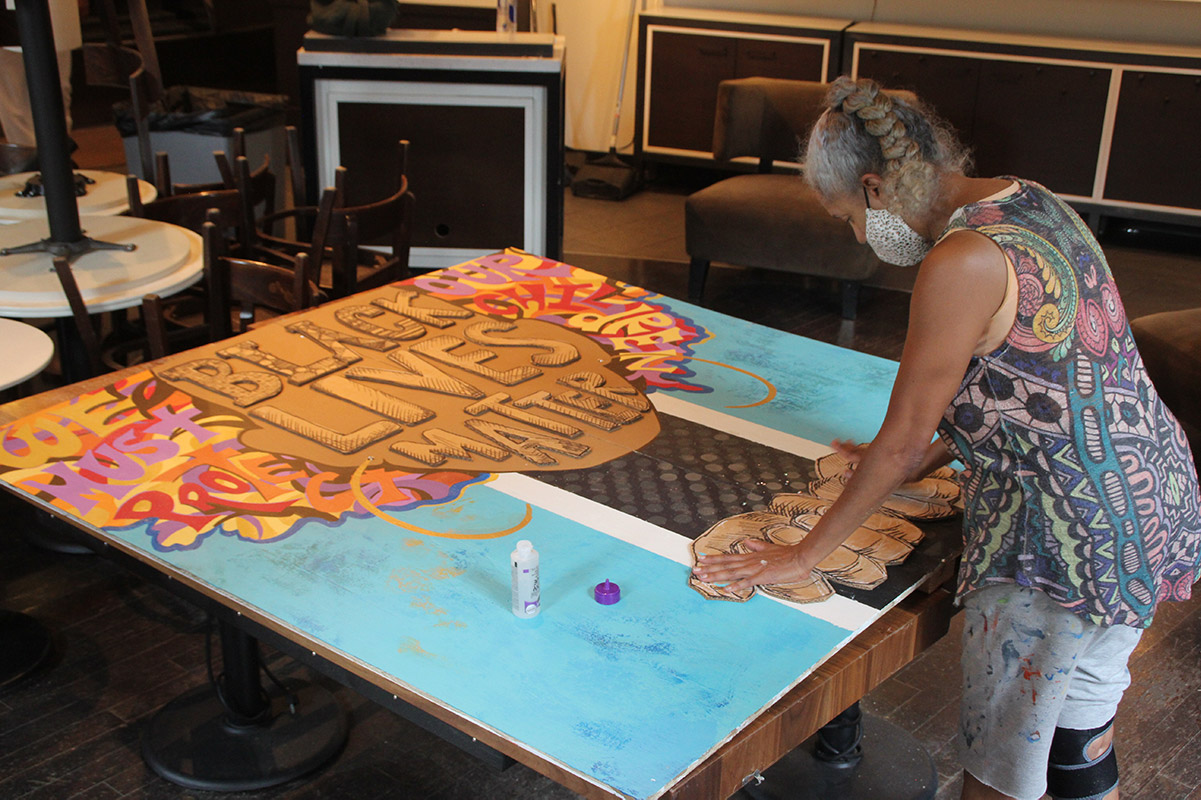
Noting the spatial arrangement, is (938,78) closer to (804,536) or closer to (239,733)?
(804,536)

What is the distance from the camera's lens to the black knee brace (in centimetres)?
167

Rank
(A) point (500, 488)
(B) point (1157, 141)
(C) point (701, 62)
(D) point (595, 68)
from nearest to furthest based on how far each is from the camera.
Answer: (A) point (500, 488) → (B) point (1157, 141) → (C) point (701, 62) → (D) point (595, 68)

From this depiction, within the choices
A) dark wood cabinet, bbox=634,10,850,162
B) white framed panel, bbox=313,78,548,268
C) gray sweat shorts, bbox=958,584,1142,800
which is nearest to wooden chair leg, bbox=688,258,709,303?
white framed panel, bbox=313,78,548,268

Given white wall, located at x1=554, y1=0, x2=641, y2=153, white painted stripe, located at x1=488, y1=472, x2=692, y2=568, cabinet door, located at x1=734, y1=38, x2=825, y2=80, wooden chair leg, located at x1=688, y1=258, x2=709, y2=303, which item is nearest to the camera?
white painted stripe, located at x1=488, y1=472, x2=692, y2=568

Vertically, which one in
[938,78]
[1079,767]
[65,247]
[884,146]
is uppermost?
[884,146]

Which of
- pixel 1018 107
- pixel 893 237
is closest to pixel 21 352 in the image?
pixel 893 237

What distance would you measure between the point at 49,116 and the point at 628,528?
2.10 meters

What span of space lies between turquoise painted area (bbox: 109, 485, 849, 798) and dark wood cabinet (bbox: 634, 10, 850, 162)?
529 centimetres

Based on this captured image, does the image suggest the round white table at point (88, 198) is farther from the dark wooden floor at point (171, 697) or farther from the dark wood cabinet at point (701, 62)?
the dark wood cabinet at point (701, 62)

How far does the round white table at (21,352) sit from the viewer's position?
2463 millimetres

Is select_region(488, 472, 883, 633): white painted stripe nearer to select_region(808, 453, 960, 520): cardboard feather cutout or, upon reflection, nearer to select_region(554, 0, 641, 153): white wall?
select_region(808, 453, 960, 520): cardboard feather cutout

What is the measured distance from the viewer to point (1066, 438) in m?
1.51

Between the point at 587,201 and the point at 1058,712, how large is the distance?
5.70 metres

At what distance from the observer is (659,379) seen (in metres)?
2.52
